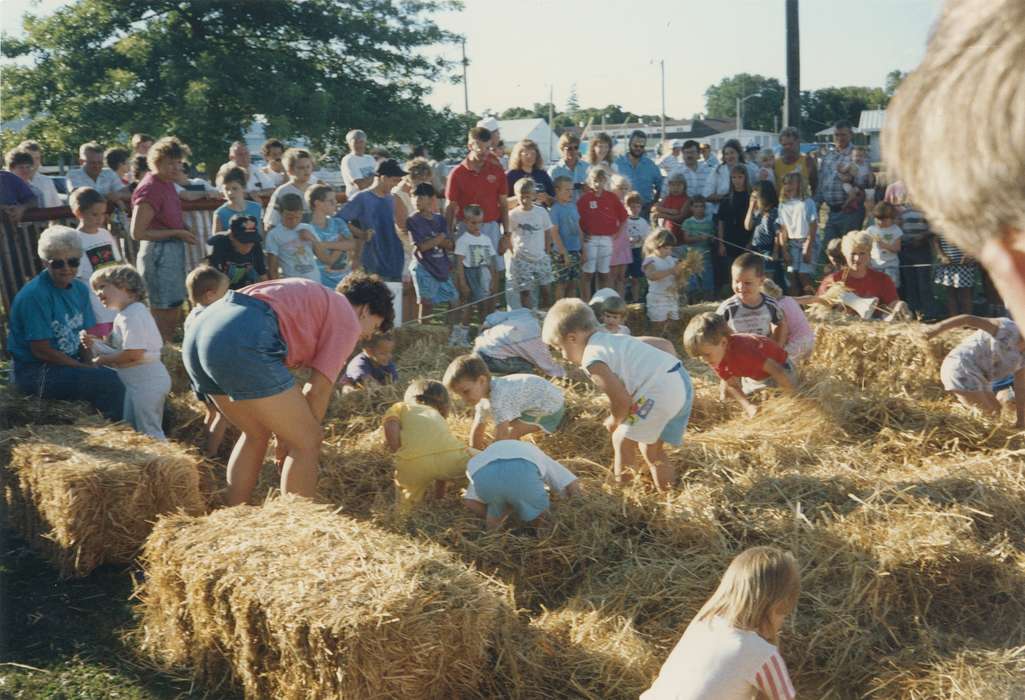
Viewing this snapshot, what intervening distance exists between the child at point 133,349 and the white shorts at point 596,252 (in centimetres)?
587

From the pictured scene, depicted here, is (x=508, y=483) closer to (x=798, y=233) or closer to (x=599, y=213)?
(x=599, y=213)

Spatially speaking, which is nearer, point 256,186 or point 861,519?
point 861,519

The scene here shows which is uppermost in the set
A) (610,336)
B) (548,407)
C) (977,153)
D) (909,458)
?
(977,153)

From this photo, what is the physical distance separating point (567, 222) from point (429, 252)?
2.01 meters

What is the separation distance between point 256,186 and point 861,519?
9153 millimetres

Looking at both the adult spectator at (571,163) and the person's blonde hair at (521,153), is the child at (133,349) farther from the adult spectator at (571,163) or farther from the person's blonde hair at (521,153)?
the adult spectator at (571,163)

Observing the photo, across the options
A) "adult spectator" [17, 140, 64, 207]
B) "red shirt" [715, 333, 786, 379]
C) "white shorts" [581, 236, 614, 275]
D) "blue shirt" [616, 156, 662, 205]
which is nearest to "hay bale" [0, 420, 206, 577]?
"red shirt" [715, 333, 786, 379]

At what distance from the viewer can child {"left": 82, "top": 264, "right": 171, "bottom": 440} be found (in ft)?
22.1

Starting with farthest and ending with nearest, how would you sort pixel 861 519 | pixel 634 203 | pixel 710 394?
pixel 634 203, pixel 710 394, pixel 861 519

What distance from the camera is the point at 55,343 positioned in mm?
7074

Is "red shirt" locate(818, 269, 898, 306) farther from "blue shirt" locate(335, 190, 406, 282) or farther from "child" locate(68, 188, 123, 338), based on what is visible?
"child" locate(68, 188, 123, 338)

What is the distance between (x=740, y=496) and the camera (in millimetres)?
5676

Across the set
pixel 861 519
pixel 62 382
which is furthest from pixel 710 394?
pixel 62 382

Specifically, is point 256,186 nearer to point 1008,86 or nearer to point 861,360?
point 861,360
